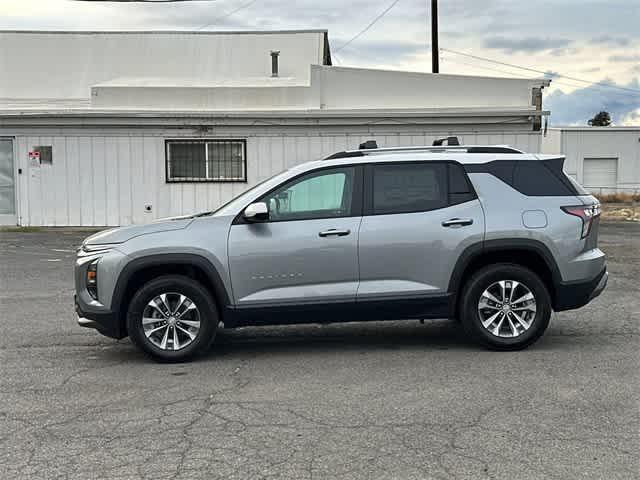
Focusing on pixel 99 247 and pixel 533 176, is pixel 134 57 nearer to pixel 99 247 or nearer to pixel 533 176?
pixel 99 247

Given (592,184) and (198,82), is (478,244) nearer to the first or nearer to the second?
(198,82)

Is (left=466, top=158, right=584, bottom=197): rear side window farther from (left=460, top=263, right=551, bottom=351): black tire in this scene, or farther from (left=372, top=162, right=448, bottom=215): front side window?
(left=460, top=263, right=551, bottom=351): black tire

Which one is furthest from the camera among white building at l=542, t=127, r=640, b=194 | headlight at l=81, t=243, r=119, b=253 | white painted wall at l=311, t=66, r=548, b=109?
white building at l=542, t=127, r=640, b=194

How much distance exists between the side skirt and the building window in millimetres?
13299

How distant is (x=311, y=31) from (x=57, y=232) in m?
12.0

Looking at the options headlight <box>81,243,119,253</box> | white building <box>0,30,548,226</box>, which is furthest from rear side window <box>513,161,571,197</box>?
white building <box>0,30,548,226</box>

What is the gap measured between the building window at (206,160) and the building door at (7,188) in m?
4.29

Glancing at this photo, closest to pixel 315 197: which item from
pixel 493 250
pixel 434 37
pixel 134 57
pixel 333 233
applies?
pixel 333 233

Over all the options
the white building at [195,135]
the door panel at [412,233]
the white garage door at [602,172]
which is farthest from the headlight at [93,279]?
the white garage door at [602,172]

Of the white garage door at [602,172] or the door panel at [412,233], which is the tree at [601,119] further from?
the door panel at [412,233]

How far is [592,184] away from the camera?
44844 mm

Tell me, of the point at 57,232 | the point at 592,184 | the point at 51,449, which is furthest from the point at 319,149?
the point at 592,184

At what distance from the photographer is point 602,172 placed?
4459cm

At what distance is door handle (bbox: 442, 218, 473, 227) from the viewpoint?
685 cm
